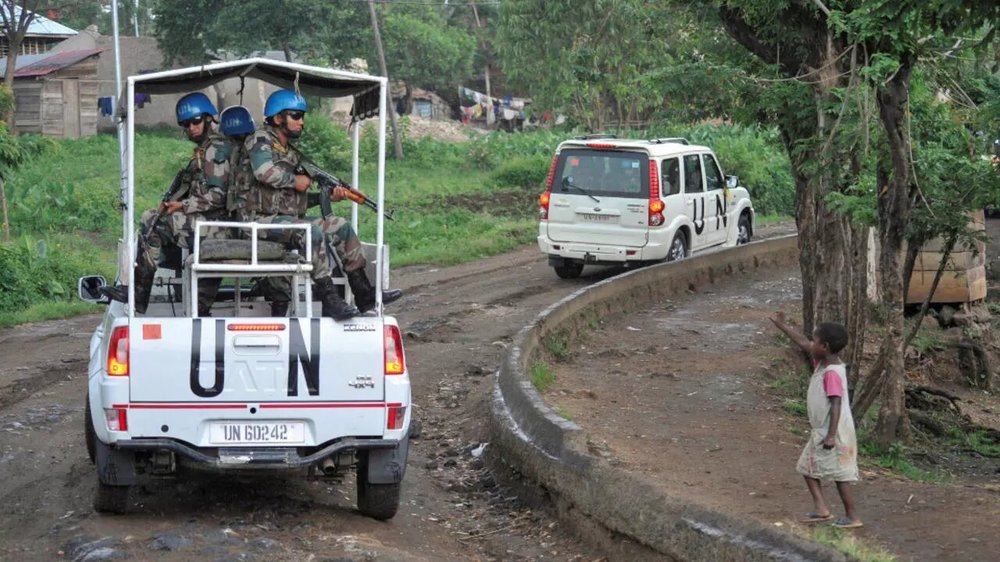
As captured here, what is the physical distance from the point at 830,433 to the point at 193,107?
4641mm

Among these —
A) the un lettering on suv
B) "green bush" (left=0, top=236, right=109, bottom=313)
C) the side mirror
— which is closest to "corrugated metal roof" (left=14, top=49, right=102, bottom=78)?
"green bush" (left=0, top=236, right=109, bottom=313)

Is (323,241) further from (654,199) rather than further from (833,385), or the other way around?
(654,199)

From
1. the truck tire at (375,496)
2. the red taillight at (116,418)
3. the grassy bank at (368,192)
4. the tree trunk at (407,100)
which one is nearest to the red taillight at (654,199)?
the grassy bank at (368,192)

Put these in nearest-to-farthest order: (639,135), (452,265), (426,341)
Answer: (426,341) < (452,265) < (639,135)

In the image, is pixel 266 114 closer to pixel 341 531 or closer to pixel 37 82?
pixel 341 531

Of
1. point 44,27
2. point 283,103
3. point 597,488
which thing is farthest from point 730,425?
point 44,27

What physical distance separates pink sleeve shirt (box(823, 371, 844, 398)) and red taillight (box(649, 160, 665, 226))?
11.5 meters

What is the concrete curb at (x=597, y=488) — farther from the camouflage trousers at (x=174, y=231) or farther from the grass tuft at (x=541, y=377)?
the camouflage trousers at (x=174, y=231)

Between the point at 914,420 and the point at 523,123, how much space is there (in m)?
50.5

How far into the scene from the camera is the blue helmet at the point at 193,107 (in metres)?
8.70

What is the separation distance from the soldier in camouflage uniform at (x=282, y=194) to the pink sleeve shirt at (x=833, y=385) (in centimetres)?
292

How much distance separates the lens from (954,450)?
12.1m

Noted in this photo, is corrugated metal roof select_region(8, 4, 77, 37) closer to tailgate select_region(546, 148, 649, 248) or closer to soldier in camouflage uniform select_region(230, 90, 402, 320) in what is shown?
tailgate select_region(546, 148, 649, 248)

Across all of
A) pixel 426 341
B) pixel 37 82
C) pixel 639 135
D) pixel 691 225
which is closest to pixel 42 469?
pixel 426 341
